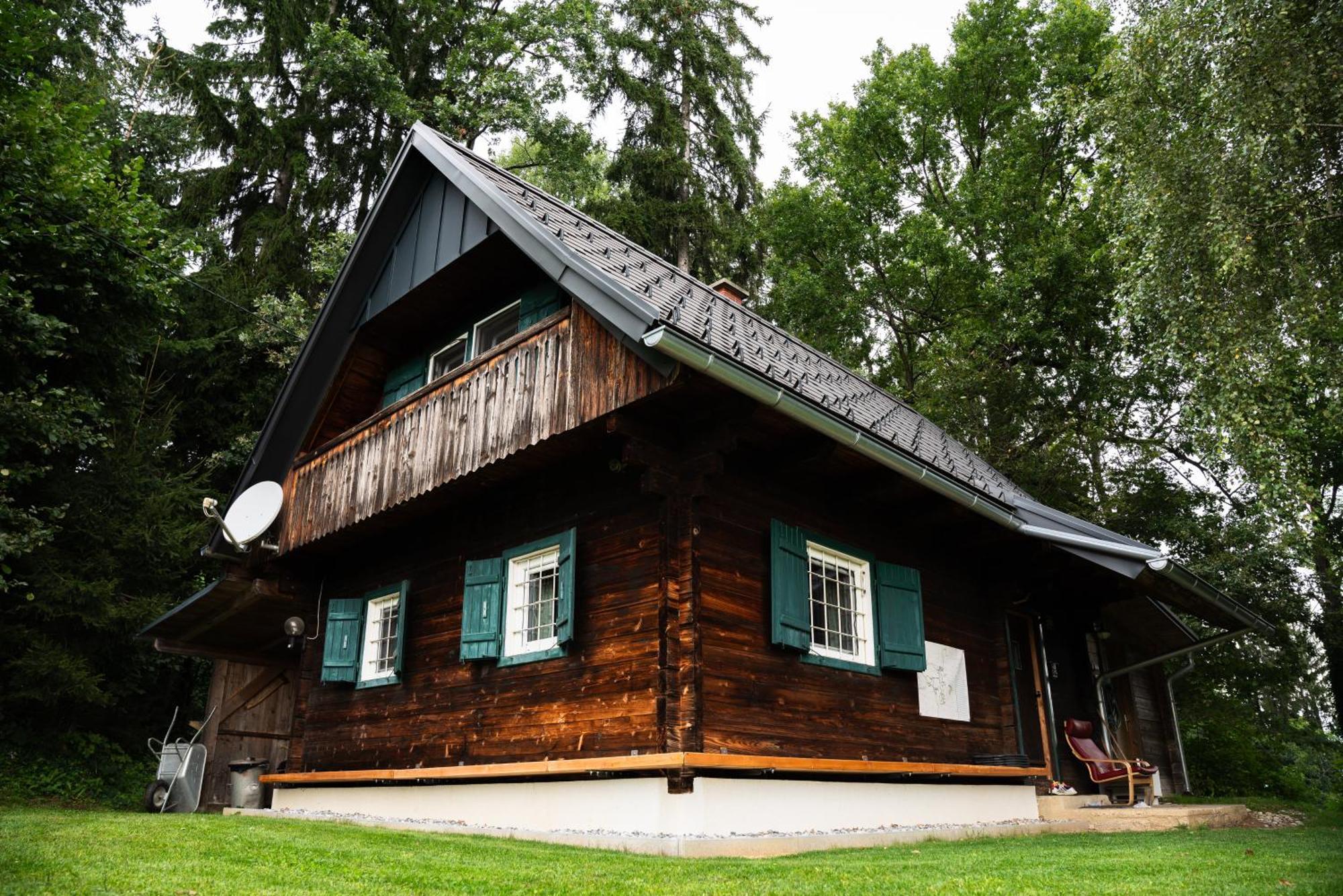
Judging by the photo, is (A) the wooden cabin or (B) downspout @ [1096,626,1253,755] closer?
(A) the wooden cabin

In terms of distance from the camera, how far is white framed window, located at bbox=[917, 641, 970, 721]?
941 centimetres

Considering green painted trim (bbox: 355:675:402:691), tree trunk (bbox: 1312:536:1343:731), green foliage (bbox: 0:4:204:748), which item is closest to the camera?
green painted trim (bbox: 355:675:402:691)

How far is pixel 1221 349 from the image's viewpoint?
10039mm

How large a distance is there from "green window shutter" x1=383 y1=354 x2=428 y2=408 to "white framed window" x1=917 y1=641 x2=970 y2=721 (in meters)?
6.73

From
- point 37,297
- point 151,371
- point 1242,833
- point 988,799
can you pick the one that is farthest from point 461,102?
point 1242,833

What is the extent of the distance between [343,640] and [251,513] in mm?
1798

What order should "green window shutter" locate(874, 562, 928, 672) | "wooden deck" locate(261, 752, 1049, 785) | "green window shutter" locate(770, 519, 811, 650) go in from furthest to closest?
"green window shutter" locate(874, 562, 928, 672) → "green window shutter" locate(770, 519, 811, 650) → "wooden deck" locate(261, 752, 1049, 785)

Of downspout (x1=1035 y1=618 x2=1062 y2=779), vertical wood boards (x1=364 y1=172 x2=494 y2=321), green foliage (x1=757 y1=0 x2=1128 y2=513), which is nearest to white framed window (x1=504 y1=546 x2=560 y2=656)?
vertical wood boards (x1=364 y1=172 x2=494 y2=321)

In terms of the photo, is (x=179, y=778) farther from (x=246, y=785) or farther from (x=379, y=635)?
(x=379, y=635)

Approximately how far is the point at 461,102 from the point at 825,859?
1938 centimetres

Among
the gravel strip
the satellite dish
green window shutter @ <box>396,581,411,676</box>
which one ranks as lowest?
the gravel strip

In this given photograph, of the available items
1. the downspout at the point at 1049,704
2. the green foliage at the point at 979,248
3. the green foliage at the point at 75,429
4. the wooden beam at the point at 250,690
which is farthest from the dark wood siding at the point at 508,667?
the green foliage at the point at 979,248

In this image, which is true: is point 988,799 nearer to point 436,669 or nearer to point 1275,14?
point 436,669

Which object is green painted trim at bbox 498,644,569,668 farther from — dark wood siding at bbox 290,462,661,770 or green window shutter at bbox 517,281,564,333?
green window shutter at bbox 517,281,564,333
